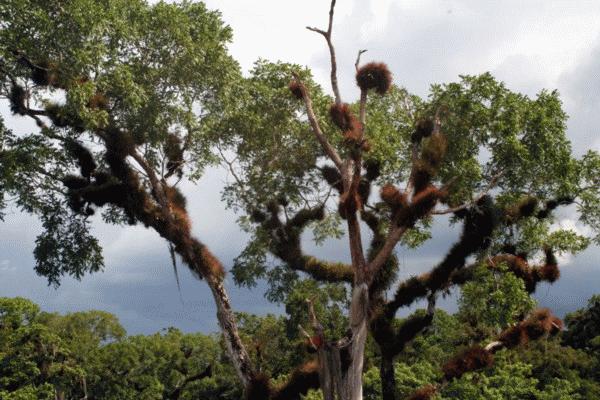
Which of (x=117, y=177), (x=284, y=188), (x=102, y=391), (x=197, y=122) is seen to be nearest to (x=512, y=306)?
(x=284, y=188)

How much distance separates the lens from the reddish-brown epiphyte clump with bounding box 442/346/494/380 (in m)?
21.2

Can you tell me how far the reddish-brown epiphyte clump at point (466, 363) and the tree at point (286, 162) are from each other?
0.24ft

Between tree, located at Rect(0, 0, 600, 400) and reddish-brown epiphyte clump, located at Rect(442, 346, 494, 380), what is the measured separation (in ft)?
0.24

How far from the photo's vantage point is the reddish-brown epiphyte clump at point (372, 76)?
62.6 feet

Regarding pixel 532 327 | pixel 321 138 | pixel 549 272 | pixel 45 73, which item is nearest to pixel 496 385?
pixel 532 327

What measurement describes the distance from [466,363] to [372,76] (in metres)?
9.88

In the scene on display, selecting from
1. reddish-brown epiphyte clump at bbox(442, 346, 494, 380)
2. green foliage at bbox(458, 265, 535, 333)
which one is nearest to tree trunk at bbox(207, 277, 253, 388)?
green foliage at bbox(458, 265, 535, 333)

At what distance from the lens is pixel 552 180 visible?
18953mm

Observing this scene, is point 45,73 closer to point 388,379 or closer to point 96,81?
point 96,81

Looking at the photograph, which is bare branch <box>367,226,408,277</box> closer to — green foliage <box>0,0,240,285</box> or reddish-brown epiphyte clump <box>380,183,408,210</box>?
reddish-brown epiphyte clump <box>380,183,408,210</box>

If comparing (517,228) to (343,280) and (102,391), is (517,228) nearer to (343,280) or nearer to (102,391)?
(343,280)

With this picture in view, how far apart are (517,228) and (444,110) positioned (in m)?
4.15

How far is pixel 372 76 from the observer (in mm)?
19109

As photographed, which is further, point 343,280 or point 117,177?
point 343,280
